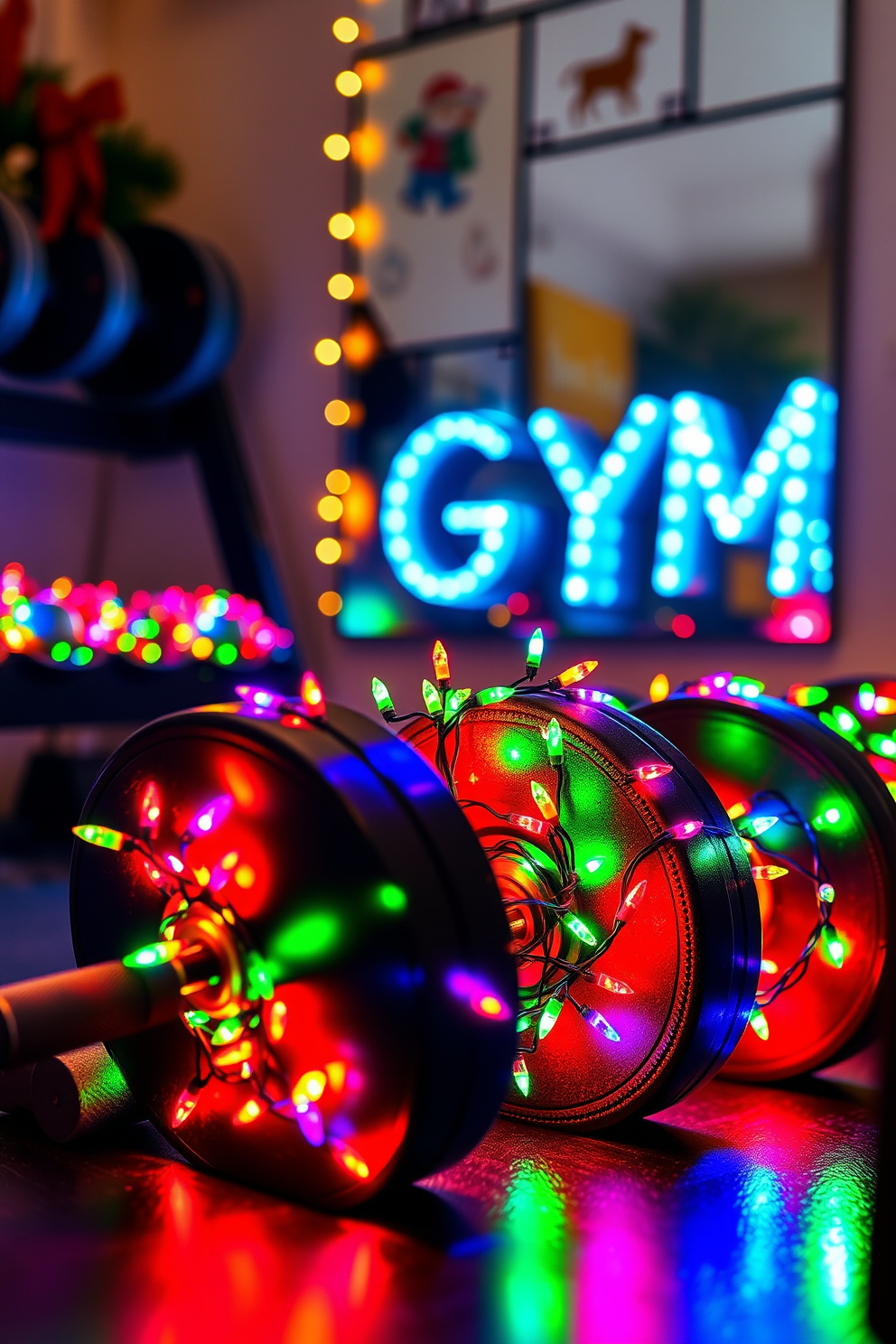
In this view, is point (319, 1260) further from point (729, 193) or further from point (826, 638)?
point (729, 193)

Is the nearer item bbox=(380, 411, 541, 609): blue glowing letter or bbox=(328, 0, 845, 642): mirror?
bbox=(328, 0, 845, 642): mirror

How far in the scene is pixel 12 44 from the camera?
3.00m

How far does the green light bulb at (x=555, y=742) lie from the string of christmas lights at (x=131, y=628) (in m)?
1.63

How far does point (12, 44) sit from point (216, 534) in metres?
1.25

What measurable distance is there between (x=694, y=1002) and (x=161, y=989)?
0.42 metres

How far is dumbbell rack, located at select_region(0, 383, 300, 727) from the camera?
2.47 meters

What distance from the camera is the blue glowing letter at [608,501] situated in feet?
9.04

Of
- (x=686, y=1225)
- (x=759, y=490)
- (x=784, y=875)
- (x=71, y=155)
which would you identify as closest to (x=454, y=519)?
(x=759, y=490)

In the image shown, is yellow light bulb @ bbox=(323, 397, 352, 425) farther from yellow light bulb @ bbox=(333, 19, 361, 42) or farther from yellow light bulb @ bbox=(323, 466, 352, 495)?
yellow light bulb @ bbox=(333, 19, 361, 42)

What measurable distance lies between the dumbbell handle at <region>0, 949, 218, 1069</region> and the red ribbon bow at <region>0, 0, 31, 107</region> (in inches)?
110

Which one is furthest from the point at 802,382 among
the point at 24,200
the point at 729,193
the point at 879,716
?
the point at 24,200

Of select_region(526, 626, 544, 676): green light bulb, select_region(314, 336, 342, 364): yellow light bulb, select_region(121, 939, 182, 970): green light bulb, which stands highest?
select_region(314, 336, 342, 364): yellow light bulb

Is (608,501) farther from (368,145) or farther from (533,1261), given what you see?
(533,1261)

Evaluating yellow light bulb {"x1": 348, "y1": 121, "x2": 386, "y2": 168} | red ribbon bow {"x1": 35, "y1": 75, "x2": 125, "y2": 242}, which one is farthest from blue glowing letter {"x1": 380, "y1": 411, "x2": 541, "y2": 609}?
red ribbon bow {"x1": 35, "y1": 75, "x2": 125, "y2": 242}
